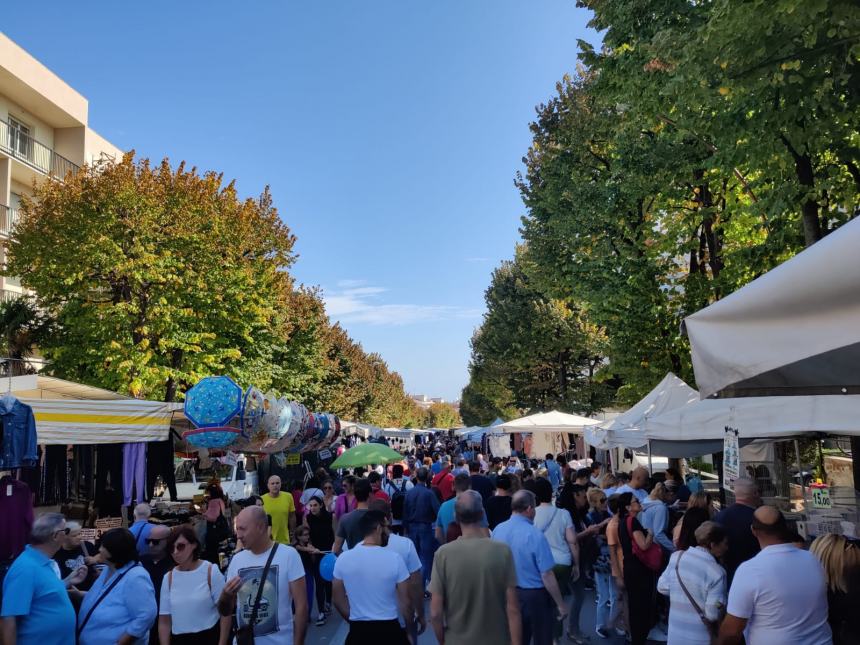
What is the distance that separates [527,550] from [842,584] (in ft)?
7.51

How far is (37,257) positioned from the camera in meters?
20.0

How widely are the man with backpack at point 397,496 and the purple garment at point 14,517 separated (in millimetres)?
5760

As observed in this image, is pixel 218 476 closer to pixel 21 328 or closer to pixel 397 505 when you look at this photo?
pixel 21 328

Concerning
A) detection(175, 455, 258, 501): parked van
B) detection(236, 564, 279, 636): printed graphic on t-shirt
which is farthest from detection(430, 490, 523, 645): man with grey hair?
detection(175, 455, 258, 501): parked van

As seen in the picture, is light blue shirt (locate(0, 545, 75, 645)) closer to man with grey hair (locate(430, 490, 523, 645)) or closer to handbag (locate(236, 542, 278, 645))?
handbag (locate(236, 542, 278, 645))

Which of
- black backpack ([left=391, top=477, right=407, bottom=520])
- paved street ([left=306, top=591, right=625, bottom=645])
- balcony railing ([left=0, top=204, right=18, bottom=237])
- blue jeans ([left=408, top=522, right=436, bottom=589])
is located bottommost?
paved street ([left=306, top=591, right=625, bottom=645])

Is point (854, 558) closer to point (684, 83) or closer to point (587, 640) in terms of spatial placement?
point (587, 640)

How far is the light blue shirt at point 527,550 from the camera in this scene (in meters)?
5.62

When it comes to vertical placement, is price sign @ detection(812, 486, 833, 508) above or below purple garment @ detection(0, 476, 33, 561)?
below

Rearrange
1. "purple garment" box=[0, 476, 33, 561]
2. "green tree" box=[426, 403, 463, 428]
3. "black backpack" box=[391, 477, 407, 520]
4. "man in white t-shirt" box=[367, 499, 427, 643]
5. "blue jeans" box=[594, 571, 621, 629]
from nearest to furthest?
Result: "man in white t-shirt" box=[367, 499, 427, 643] < "purple garment" box=[0, 476, 33, 561] < "blue jeans" box=[594, 571, 621, 629] < "black backpack" box=[391, 477, 407, 520] < "green tree" box=[426, 403, 463, 428]

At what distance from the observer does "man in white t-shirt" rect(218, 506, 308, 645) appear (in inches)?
166

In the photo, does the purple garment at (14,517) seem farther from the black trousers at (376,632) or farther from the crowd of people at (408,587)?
the black trousers at (376,632)

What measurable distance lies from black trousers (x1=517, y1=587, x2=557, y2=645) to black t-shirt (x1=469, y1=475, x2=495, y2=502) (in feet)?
17.8

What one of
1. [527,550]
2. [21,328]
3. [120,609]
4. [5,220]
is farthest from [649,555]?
[5,220]
